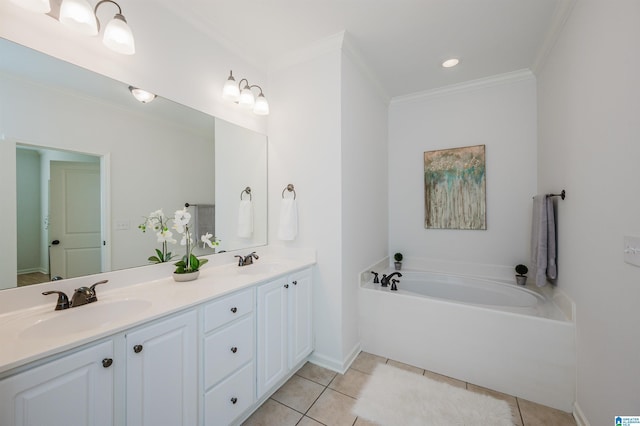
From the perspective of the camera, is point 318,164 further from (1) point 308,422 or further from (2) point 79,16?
(1) point 308,422

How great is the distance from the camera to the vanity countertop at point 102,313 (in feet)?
2.62

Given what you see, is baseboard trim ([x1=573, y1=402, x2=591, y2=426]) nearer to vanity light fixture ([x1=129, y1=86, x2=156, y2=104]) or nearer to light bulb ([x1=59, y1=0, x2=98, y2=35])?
vanity light fixture ([x1=129, y1=86, x2=156, y2=104])

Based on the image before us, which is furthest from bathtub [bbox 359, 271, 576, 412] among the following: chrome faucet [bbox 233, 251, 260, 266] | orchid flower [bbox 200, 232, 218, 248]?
orchid flower [bbox 200, 232, 218, 248]

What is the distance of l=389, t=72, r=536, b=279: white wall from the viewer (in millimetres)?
2529

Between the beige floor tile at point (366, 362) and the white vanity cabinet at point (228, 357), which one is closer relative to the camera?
the white vanity cabinet at point (228, 357)

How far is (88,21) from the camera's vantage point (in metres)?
1.14

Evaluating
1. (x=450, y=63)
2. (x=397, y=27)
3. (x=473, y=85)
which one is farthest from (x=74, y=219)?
(x=473, y=85)

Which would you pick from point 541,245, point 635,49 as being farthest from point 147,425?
point 541,245

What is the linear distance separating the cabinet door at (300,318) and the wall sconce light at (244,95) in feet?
4.66

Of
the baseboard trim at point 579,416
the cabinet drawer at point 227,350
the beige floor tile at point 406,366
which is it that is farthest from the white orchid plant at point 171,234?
the baseboard trim at point 579,416

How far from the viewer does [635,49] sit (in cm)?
103

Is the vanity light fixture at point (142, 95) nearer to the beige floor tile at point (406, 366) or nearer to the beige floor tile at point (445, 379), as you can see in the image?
the beige floor tile at point (406, 366)

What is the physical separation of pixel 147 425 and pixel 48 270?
86 centimetres

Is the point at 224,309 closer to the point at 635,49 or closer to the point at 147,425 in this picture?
the point at 147,425
